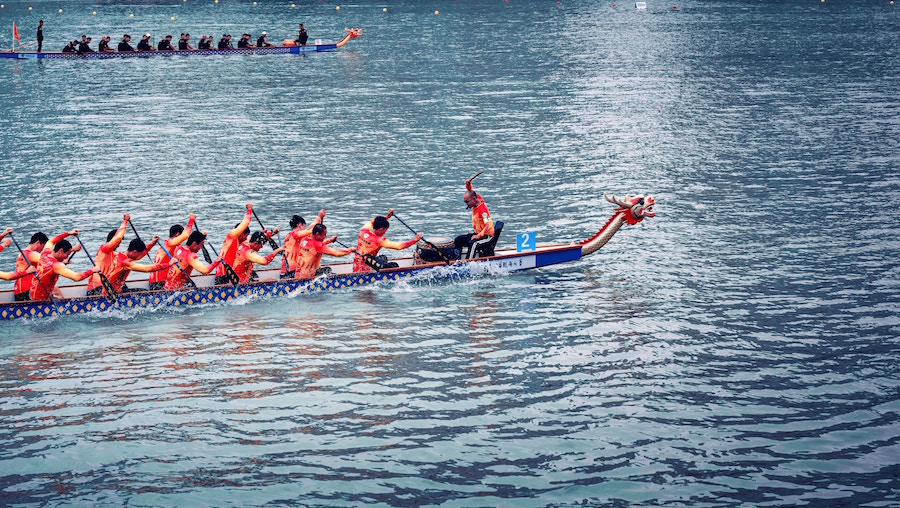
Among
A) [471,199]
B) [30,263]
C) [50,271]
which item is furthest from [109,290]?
[471,199]

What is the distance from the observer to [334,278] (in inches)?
1204

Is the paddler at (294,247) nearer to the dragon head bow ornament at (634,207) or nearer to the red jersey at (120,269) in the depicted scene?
the red jersey at (120,269)

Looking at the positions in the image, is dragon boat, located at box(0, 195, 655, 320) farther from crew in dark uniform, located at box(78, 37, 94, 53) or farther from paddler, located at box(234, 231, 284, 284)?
crew in dark uniform, located at box(78, 37, 94, 53)

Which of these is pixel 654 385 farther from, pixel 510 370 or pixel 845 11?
pixel 845 11

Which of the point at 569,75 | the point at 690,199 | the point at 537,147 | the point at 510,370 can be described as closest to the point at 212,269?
the point at 510,370

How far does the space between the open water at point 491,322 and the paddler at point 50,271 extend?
0.90 m

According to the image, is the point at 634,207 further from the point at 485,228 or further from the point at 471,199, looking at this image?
the point at 471,199

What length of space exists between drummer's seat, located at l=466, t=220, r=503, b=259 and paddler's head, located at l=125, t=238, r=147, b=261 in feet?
33.0

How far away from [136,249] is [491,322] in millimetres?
10107

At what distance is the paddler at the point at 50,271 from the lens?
27672 millimetres

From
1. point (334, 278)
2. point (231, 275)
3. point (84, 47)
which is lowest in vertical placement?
point (334, 278)

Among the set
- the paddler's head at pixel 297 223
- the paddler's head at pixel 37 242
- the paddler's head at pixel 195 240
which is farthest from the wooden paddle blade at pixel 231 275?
the paddler's head at pixel 37 242

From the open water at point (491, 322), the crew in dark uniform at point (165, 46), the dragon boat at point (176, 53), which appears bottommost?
the open water at point (491, 322)

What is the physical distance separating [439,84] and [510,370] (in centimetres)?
5357
